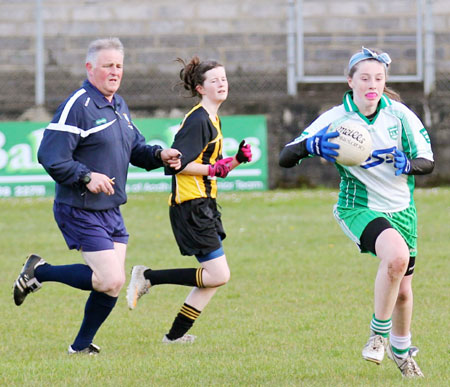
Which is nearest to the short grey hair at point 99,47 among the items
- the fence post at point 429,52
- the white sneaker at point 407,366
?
the white sneaker at point 407,366

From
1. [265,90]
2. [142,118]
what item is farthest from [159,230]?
[265,90]

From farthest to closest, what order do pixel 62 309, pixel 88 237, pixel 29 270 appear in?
pixel 62 309 → pixel 29 270 → pixel 88 237

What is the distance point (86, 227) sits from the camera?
20.7 feet

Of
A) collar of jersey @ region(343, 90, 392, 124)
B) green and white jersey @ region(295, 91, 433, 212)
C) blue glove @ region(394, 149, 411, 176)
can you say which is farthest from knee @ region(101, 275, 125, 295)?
blue glove @ region(394, 149, 411, 176)

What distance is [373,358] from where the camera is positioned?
5.43m

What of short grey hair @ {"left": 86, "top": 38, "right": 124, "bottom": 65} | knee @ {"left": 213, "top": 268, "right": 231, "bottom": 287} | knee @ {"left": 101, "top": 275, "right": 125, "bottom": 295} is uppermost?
short grey hair @ {"left": 86, "top": 38, "right": 124, "bottom": 65}

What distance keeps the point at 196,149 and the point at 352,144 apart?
1656 mm

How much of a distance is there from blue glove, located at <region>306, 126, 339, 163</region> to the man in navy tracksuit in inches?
53.1

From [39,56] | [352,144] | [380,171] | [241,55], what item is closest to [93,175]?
[352,144]

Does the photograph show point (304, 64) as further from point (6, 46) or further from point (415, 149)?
point (415, 149)

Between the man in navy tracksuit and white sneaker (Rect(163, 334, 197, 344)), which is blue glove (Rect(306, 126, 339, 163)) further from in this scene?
white sneaker (Rect(163, 334, 197, 344))

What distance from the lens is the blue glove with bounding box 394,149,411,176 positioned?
5500mm

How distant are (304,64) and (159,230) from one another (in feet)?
22.5

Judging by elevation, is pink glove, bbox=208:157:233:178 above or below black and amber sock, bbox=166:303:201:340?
above
